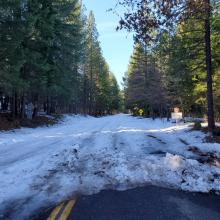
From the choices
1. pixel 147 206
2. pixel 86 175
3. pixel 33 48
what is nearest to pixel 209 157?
pixel 86 175

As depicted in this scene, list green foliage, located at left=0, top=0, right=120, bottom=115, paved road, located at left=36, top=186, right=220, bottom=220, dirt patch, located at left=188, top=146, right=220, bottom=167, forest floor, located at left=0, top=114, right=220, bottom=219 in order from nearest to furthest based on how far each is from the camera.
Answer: paved road, located at left=36, top=186, right=220, bottom=220 → forest floor, located at left=0, top=114, right=220, bottom=219 → dirt patch, located at left=188, top=146, right=220, bottom=167 → green foliage, located at left=0, top=0, right=120, bottom=115

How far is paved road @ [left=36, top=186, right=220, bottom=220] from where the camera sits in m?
5.88

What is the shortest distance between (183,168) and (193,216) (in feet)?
10.3

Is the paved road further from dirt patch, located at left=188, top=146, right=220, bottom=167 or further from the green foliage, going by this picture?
the green foliage

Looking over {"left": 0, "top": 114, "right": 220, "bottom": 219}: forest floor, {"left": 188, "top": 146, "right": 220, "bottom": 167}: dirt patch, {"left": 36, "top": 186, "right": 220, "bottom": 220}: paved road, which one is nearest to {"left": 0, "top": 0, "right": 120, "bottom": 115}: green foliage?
{"left": 0, "top": 114, "right": 220, "bottom": 219}: forest floor

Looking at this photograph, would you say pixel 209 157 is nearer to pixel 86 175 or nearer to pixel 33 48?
pixel 86 175

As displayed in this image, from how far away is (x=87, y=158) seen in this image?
36.8 ft

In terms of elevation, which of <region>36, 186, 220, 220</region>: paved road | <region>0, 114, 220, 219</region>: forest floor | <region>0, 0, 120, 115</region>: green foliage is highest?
<region>0, 0, 120, 115</region>: green foliage

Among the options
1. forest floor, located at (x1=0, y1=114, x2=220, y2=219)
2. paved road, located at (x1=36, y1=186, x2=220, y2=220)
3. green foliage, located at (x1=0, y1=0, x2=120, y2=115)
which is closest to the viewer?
paved road, located at (x1=36, y1=186, x2=220, y2=220)

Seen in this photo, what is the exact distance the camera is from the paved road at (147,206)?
19.3 ft

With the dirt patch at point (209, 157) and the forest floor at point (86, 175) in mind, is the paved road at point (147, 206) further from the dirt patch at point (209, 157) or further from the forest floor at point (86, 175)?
the dirt patch at point (209, 157)

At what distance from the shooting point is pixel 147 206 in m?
6.46

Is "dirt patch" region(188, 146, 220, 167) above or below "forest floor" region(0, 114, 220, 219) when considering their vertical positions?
above

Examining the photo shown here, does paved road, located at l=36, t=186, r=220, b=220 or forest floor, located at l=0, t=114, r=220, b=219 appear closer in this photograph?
paved road, located at l=36, t=186, r=220, b=220
